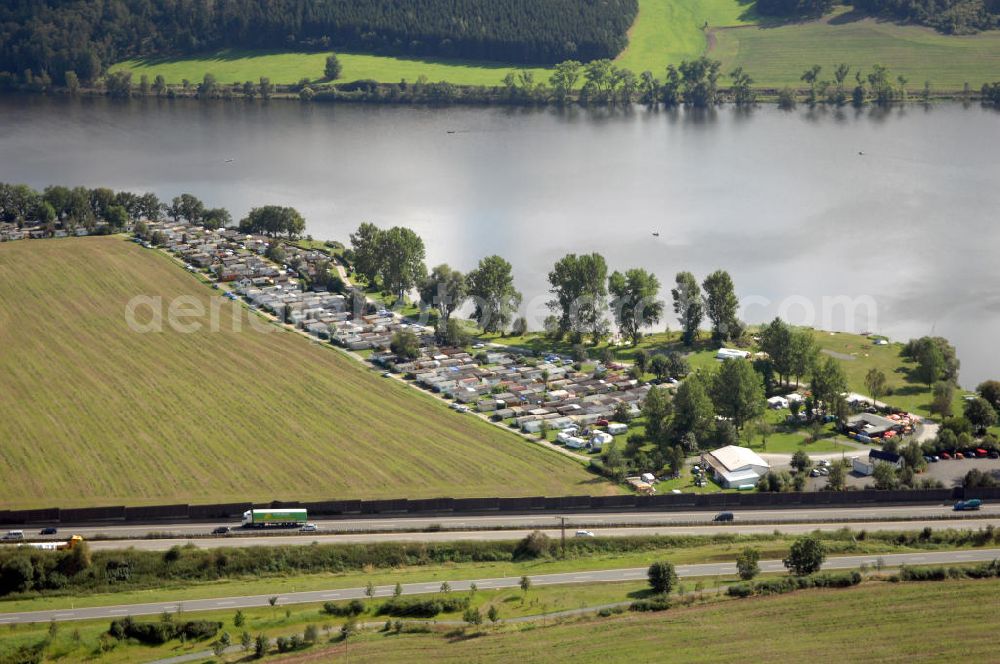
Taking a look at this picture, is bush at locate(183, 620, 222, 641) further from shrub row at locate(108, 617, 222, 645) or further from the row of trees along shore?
the row of trees along shore

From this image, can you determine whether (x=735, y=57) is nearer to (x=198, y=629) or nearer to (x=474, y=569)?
(x=474, y=569)

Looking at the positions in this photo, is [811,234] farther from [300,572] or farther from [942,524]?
[300,572]

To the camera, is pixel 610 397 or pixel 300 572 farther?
pixel 610 397

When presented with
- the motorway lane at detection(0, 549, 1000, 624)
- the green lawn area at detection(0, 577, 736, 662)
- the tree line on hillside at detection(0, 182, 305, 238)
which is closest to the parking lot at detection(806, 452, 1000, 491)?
the motorway lane at detection(0, 549, 1000, 624)

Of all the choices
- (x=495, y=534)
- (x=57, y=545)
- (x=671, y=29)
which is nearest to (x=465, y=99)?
(x=671, y=29)

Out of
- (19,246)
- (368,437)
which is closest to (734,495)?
(368,437)

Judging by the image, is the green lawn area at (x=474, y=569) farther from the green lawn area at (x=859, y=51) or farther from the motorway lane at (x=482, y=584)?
the green lawn area at (x=859, y=51)

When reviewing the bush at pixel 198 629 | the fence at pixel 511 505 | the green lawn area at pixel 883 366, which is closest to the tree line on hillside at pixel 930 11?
the green lawn area at pixel 883 366
